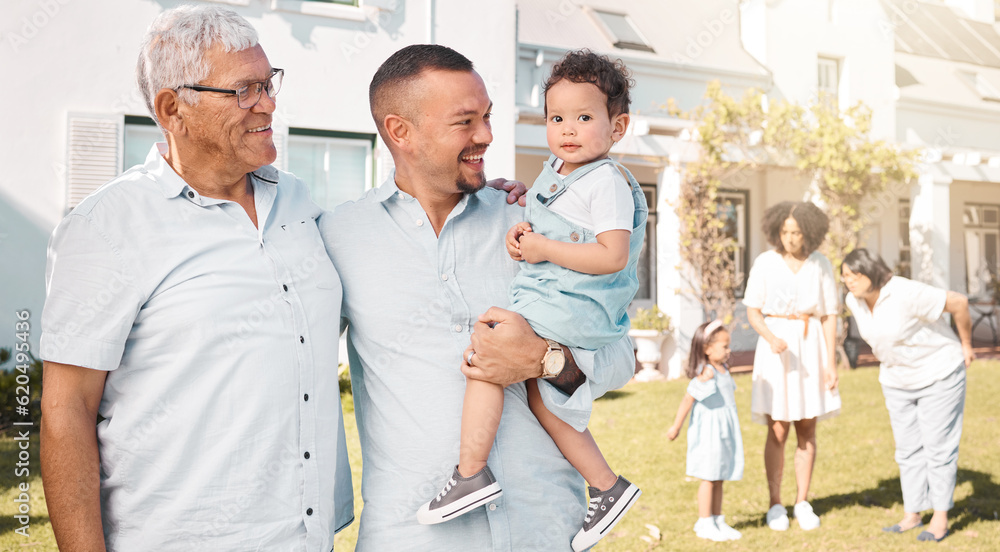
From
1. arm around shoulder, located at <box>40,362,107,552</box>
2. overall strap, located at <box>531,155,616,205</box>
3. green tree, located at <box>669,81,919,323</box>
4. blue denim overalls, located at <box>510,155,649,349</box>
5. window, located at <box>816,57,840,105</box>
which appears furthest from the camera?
window, located at <box>816,57,840,105</box>

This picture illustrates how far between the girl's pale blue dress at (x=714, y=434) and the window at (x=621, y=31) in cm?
987

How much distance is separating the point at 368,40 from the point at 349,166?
1.42 metres

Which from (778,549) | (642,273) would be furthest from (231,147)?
(642,273)

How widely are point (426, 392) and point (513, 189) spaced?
0.79 metres

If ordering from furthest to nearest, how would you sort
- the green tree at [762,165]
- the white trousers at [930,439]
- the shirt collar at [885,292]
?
1. the green tree at [762,165]
2. the shirt collar at [885,292]
3. the white trousers at [930,439]

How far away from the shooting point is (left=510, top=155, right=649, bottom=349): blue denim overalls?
2.30 metres

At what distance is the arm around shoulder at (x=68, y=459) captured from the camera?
1743 millimetres

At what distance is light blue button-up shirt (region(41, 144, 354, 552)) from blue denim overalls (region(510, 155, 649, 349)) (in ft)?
2.26

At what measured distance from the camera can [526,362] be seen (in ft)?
7.14

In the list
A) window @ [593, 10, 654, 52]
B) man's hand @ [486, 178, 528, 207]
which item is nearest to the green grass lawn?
man's hand @ [486, 178, 528, 207]

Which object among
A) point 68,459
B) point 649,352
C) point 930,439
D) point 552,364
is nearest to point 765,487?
point 930,439

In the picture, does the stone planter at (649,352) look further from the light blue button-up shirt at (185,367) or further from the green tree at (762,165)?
the light blue button-up shirt at (185,367)

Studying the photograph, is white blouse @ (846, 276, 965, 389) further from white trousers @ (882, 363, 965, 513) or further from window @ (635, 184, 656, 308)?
window @ (635, 184, 656, 308)

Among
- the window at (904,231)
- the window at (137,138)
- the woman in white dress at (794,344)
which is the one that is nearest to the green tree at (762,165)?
the window at (904,231)
